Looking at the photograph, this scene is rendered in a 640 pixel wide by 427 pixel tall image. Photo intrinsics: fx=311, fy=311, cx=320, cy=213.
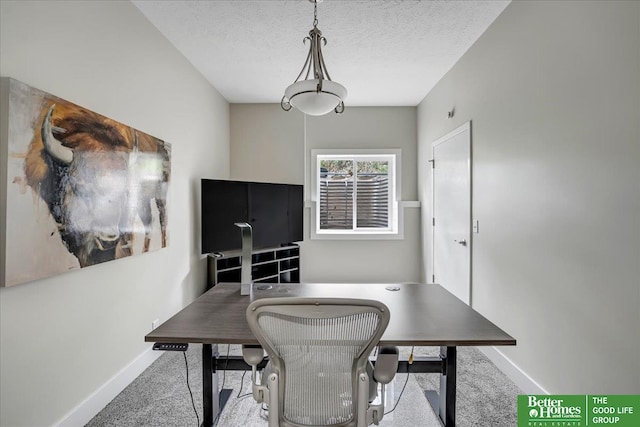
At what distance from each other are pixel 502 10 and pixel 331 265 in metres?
3.42

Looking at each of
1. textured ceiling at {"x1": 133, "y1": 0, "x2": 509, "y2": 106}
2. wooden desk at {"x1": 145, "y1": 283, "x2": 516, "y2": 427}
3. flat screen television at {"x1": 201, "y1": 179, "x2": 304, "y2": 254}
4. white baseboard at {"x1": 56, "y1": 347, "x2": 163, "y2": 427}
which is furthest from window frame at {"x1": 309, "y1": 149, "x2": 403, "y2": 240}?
white baseboard at {"x1": 56, "y1": 347, "x2": 163, "y2": 427}

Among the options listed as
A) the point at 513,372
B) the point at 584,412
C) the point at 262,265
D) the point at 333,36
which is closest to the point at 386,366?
the point at 584,412

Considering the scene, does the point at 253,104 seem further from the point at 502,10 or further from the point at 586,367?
the point at 586,367

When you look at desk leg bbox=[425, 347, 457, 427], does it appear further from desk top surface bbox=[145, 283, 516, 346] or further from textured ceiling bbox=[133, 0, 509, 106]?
textured ceiling bbox=[133, 0, 509, 106]

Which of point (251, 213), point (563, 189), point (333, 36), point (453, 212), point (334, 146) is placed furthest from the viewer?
point (334, 146)

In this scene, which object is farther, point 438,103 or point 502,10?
point 438,103

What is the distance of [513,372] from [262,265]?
2696mm

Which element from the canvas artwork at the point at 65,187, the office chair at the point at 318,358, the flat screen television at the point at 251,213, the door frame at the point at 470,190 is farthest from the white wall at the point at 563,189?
the canvas artwork at the point at 65,187

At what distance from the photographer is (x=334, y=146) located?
180 inches

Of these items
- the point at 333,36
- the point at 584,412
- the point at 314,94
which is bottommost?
the point at 584,412

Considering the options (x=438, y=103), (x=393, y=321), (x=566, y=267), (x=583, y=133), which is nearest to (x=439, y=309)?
(x=393, y=321)

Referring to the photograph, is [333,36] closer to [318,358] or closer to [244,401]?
[318,358]

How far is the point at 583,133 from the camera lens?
166 centimetres

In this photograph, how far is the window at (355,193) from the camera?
15.3ft
